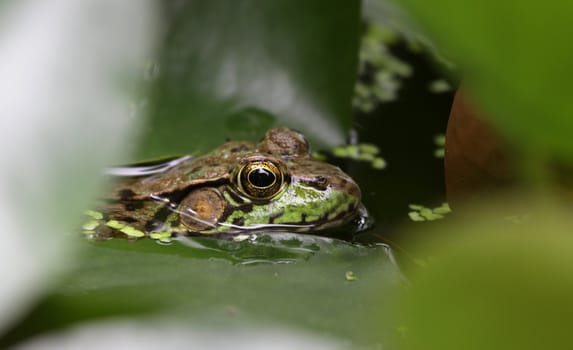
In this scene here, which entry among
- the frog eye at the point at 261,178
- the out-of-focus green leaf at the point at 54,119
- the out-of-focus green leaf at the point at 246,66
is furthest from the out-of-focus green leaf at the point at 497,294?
the out-of-focus green leaf at the point at 246,66

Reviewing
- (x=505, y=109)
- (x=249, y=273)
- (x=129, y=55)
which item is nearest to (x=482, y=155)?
(x=249, y=273)

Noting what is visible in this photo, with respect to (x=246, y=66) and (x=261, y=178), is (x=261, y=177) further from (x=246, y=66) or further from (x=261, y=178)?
(x=246, y=66)

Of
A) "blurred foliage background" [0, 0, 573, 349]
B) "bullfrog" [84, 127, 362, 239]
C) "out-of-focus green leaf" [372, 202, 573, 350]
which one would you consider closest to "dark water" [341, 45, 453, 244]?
"blurred foliage background" [0, 0, 573, 349]

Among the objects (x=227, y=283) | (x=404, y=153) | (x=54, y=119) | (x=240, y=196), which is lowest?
(x=227, y=283)

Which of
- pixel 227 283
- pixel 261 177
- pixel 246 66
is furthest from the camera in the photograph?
pixel 246 66

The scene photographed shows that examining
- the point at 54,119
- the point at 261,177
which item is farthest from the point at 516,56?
the point at 261,177

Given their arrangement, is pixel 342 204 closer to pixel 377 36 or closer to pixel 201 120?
pixel 201 120

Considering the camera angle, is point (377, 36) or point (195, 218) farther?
point (377, 36)
